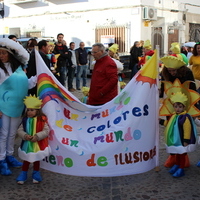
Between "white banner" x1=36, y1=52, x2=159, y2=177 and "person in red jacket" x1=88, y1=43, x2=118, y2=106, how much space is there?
2.66 feet

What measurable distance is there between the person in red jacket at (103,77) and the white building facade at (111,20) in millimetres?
14771

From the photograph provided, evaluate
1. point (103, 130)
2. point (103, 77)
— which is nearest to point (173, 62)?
point (103, 77)

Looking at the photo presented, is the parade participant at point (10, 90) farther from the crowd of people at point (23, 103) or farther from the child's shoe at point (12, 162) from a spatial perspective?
the child's shoe at point (12, 162)

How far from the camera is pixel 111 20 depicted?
21.5 metres

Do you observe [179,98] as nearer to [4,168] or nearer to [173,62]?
[173,62]

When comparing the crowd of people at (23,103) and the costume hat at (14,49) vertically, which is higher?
the costume hat at (14,49)

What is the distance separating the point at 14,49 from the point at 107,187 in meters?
2.20

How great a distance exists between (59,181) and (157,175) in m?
1.32

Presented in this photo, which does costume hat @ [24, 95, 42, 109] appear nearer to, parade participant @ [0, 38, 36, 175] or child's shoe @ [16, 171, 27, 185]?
parade participant @ [0, 38, 36, 175]

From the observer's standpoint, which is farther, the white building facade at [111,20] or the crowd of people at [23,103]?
the white building facade at [111,20]

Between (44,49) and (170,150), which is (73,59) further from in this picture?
(170,150)

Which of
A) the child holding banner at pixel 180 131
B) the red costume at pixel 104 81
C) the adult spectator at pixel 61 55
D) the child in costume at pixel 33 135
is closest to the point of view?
the child in costume at pixel 33 135

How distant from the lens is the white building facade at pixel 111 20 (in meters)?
20.8

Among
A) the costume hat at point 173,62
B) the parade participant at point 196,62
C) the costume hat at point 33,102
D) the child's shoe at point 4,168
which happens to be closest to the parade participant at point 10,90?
the child's shoe at point 4,168
